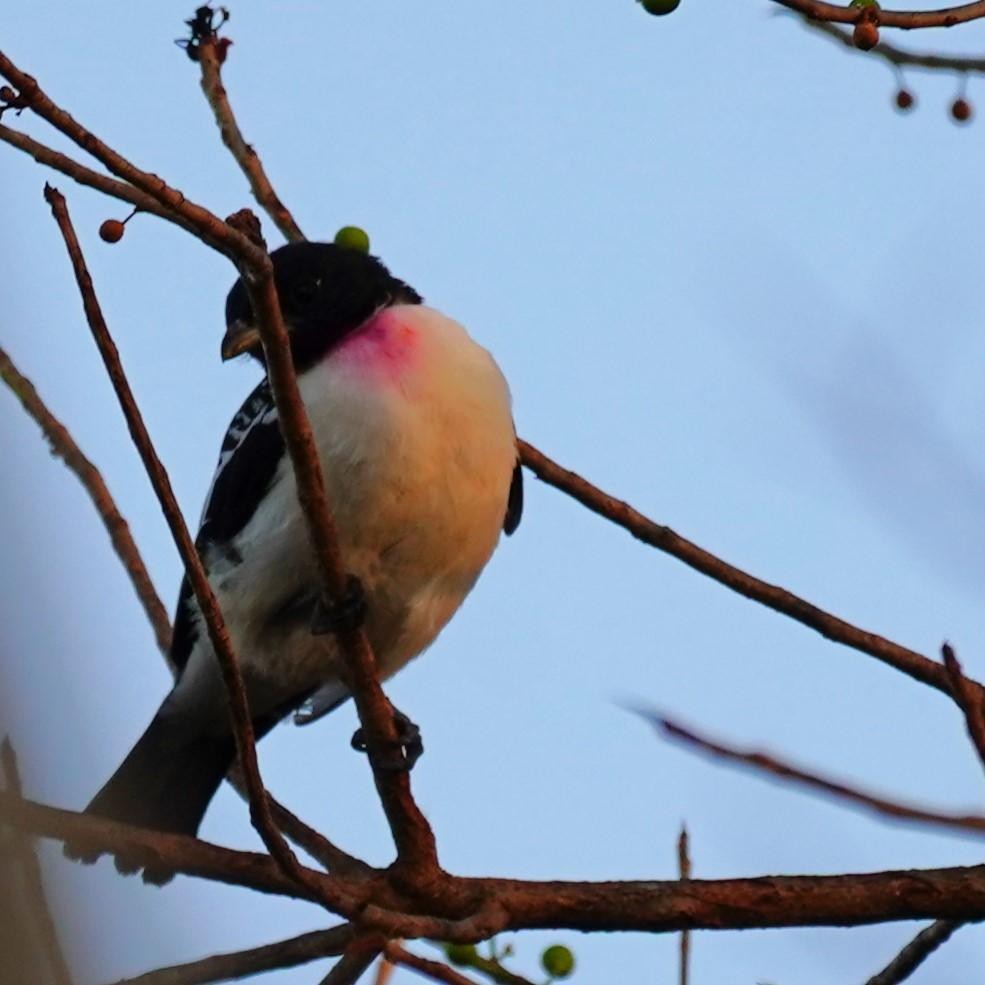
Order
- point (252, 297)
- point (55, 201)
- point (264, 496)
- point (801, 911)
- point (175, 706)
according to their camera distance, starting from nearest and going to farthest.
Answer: point (55, 201), point (252, 297), point (801, 911), point (264, 496), point (175, 706)

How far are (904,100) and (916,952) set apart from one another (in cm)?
258

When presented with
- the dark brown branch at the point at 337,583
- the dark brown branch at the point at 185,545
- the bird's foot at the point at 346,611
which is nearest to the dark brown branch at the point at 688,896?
the dark brown branch at the point at 337,583

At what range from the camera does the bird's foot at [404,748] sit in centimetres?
412

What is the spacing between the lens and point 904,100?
5.16m

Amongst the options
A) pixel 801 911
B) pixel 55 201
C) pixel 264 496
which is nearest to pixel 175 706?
pixel 264 496

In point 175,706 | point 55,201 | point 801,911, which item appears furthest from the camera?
point 175,706

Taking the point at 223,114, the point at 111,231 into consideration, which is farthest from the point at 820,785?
the point at 223,114

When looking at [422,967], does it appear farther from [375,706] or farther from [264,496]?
[264,496]

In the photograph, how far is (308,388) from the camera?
5285 millimetres

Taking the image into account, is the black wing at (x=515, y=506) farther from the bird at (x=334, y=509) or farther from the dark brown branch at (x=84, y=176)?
the dark brown branch at (x=84, y=176)

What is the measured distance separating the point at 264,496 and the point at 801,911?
2.27 metres

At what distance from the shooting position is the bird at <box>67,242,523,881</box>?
199 inches

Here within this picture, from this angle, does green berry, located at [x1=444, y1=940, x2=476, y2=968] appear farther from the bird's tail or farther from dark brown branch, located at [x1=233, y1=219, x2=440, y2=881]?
the bird's tail

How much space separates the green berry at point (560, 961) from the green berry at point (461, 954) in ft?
1.98
